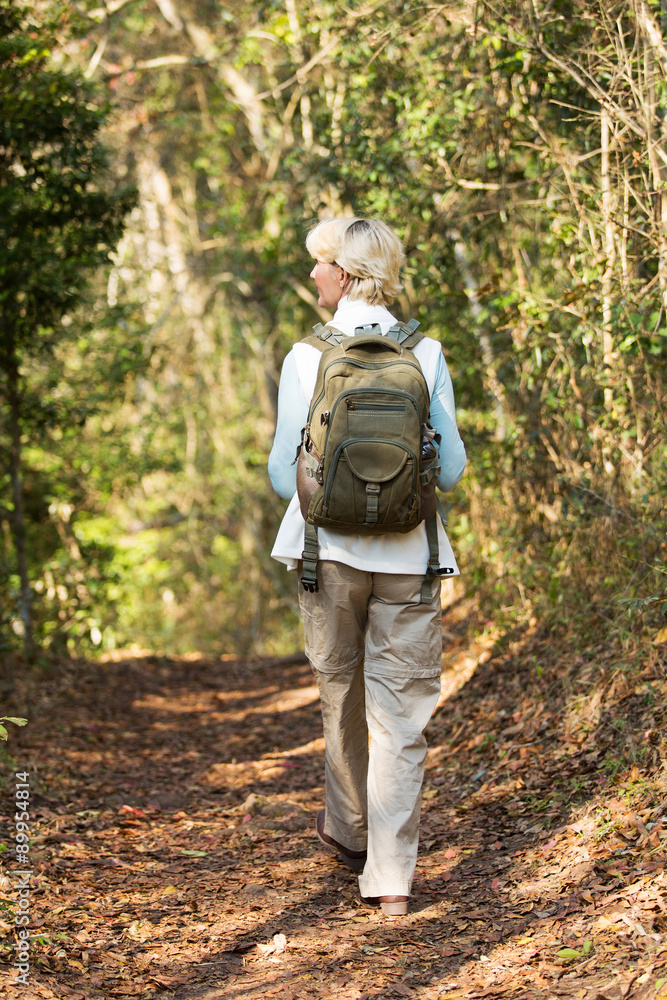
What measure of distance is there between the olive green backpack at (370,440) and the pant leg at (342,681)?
0.26m

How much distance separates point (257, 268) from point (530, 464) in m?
5.65

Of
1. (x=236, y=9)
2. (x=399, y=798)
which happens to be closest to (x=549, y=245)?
(x=399, y=798)

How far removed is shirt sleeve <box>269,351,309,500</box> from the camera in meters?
3.16

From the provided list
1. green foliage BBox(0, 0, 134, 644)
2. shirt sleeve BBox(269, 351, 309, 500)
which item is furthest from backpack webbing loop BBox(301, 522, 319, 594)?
green foliage BBox(0, 0, 134, 644)

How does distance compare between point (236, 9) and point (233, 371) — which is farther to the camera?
point (233, 371)

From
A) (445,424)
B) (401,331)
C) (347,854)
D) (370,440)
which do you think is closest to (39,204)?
(401,331)

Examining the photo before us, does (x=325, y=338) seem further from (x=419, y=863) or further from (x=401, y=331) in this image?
(x=419, y=863)

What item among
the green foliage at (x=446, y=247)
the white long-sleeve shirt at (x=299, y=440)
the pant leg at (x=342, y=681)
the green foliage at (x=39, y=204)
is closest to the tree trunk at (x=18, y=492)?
the green foliage at (x=39, y=204)

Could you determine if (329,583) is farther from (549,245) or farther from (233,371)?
(233,371)

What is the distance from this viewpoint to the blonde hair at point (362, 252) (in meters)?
3.10

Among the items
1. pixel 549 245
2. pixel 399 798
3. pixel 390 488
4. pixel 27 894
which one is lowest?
pixel 27 894

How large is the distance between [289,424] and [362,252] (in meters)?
0.63

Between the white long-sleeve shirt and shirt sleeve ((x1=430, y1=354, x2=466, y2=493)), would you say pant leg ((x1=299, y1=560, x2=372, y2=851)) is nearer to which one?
the white long-sleeve shirt

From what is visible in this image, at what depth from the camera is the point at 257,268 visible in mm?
10656
